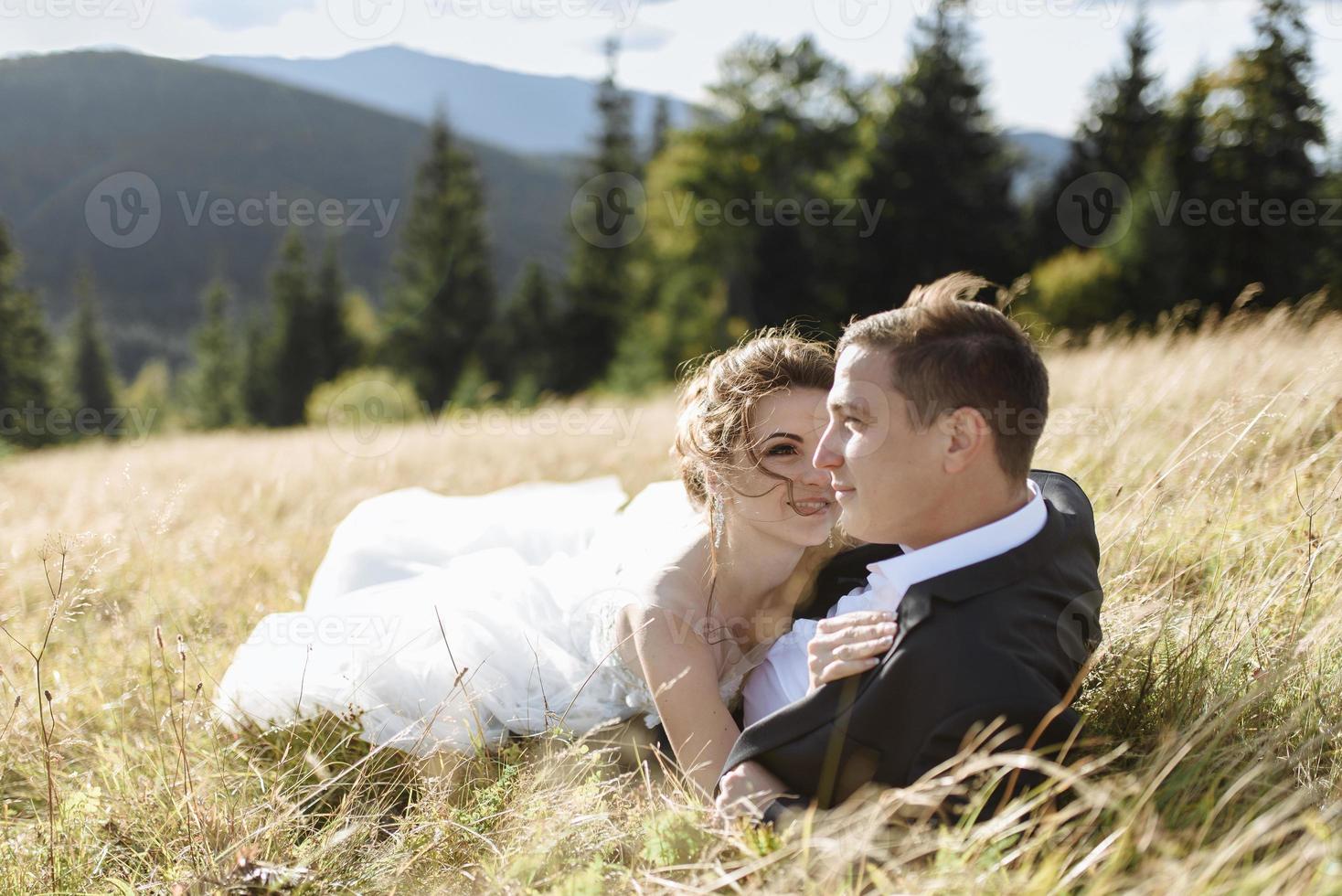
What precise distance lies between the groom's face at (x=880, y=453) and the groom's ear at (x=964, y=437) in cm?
2

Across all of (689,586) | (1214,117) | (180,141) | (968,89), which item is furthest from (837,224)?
(180,141)

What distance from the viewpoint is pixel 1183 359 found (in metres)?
5.96

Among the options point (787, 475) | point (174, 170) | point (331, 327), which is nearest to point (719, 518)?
point (787, 475)

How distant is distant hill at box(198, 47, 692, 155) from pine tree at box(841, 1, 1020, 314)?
86216 millimetres

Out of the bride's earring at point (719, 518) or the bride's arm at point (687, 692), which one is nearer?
the bride's arm at point (687, 692)

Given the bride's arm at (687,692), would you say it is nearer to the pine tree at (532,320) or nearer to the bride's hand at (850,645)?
the bride's hand at (850,645)

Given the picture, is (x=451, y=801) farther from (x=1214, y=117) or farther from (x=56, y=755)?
(x=1214, y=117)

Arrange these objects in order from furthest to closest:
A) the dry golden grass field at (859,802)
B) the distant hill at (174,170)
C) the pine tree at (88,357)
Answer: the distant hill at (174,170) < the pine tree at (88,357) < the dry golden grass field at (859,802)

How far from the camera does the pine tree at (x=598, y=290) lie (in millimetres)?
43500

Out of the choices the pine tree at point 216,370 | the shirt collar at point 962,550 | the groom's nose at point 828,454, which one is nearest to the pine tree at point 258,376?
the pine tree at point 216,370

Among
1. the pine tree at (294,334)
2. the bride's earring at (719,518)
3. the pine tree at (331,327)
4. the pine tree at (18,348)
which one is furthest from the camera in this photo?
the pine tree at (331,327)

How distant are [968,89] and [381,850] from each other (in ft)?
109

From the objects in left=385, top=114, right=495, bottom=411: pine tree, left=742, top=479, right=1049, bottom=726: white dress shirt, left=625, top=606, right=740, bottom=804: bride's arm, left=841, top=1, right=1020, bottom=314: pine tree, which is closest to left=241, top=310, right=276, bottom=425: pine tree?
left=385, top=114, right=495, bottom=411: pine tree

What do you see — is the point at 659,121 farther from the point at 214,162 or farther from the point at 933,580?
the point at 214,162
